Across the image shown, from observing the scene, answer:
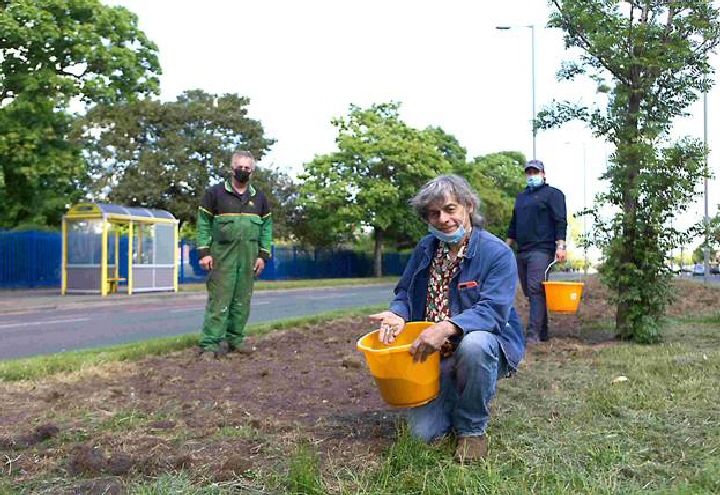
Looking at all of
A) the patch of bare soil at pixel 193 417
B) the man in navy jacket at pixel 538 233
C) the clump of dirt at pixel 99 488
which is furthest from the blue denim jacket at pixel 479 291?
the man in navy jacket at pixel 538 233

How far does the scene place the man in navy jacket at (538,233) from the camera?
287 inches

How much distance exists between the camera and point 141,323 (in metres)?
12.2

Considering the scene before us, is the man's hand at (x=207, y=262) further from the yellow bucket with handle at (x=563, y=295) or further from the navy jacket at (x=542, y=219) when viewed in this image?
the yellow bucket with handle at (x=563, y=295)

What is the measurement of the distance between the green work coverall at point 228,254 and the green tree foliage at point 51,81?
15.5 metres

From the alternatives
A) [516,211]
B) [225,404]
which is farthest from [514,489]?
[516,211]

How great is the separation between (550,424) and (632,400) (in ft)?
2.57

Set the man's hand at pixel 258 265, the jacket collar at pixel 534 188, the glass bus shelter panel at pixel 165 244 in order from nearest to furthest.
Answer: the man's hand at pixel 258 265, the jacket collar at pixel 534 188, the glass bus shelter panel at pixel 165 244

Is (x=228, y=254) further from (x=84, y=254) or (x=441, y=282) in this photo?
(x=84, y=254)

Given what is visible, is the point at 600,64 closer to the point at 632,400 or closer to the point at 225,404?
the point at 632,400

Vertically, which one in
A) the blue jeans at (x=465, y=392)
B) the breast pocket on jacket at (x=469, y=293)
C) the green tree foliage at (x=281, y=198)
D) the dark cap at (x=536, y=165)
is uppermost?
the green tree foliage at (x=281, y=198)

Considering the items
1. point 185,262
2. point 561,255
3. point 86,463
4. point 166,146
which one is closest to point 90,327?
point 561,255

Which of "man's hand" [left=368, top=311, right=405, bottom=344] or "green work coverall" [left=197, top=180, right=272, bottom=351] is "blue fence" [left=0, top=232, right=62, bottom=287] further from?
"man's hand" [left=368, top=311, right=405, bottom=344]

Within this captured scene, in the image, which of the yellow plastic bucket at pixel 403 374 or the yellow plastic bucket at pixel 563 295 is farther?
the yellow plastic bucket at pixel 563 295

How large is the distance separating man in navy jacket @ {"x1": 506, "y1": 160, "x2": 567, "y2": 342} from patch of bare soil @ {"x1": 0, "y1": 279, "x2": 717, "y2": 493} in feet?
2.47
